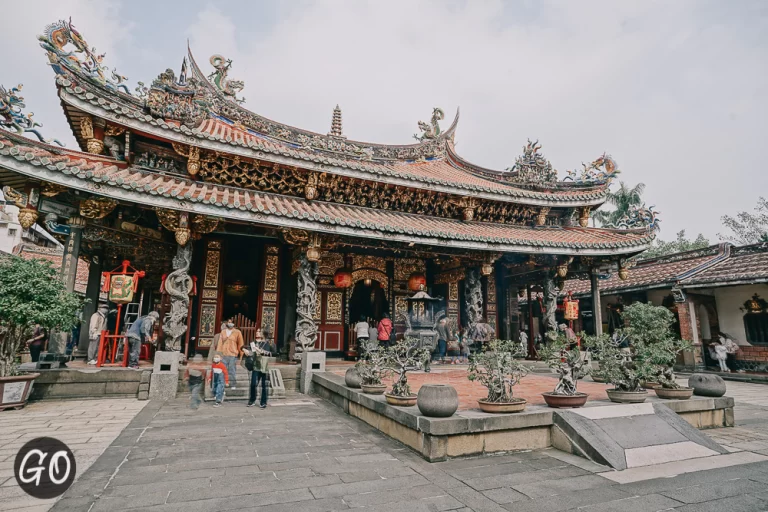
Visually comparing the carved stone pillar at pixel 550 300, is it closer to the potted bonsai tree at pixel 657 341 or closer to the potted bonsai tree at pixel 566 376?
the potted bonsai tree at pixel 657 341

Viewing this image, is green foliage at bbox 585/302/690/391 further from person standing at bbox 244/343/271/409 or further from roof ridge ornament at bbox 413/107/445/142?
roof ridge ornament at bbox 413/107/445/142

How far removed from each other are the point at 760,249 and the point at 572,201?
29.5 feet

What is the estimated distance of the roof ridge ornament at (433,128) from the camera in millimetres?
17203

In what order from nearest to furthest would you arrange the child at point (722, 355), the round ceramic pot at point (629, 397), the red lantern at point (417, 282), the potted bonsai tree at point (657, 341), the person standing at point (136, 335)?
the round ceramic pot at point (629, 397) → the potted bonsai tree at point (657, 341) → the person standing at point (136, 335) → the red lantern at point (417, 282) → the child at point (722, 355)

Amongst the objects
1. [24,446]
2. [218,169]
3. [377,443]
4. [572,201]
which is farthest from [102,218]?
[572,201]

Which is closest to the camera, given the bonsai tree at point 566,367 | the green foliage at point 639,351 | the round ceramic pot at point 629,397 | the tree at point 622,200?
the bonsai tree at point 566,367

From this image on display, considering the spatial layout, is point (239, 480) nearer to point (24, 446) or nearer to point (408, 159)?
point (24, 446)

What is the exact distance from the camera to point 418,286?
1374cm

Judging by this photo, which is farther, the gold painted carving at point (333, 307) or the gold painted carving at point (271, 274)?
→ the gold painted carving at point (333, 307)

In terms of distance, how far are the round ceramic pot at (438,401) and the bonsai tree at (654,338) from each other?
326cm

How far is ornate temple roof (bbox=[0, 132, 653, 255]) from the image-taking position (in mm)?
7754

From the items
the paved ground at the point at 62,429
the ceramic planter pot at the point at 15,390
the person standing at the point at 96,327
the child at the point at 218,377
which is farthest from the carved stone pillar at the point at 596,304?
the ceramic planter pot at the point at 15,390

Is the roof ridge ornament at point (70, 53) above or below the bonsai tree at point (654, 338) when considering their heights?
above

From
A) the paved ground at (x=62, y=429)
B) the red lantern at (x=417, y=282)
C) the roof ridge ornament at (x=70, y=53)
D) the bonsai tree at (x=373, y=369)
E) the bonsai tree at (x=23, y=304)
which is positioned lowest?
the paved ground at (x=62, y=429)
